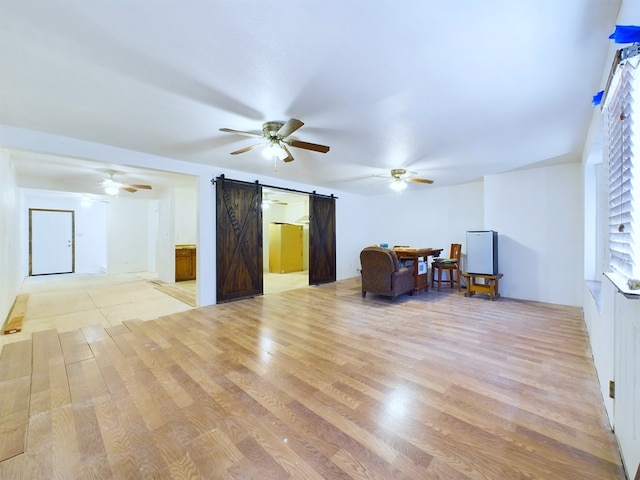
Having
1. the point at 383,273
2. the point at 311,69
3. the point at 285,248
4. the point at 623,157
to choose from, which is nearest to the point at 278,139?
the point at 311,69

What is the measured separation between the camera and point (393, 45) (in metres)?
1.69

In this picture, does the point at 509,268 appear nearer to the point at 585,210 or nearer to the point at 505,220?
the point at 505,220

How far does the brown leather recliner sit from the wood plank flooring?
1274mm

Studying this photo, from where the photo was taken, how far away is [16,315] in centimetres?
393

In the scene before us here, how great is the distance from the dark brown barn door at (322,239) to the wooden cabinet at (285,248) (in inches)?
83.0

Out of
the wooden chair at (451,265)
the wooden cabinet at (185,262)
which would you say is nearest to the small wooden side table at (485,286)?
the wooden chair at (451,265)

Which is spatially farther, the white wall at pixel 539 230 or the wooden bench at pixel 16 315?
the white wall at pixel 539 230

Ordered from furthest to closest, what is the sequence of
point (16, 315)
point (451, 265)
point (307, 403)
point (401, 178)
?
point (451, 265) < point (401, 178) < point (16, 315) < point (307, 403)

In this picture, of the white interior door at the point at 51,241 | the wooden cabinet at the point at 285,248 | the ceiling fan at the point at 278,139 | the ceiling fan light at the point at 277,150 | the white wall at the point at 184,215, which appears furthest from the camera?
the wooden cabinet at the point at 285,248

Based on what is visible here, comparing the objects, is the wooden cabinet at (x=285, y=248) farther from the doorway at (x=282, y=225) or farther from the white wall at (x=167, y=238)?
the white wall at (x=167, y=238)

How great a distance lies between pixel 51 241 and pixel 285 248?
286 inches

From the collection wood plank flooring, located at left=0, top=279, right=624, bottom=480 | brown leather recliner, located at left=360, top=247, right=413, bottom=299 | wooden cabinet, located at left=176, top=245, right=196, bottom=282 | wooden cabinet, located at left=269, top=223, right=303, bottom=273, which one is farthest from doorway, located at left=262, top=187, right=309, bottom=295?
wood plank flooring, located at left=0, top=279, right=624, bottom=480

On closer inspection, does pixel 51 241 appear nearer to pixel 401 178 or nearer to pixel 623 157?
pixel 401 178

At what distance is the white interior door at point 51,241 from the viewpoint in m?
7.91
